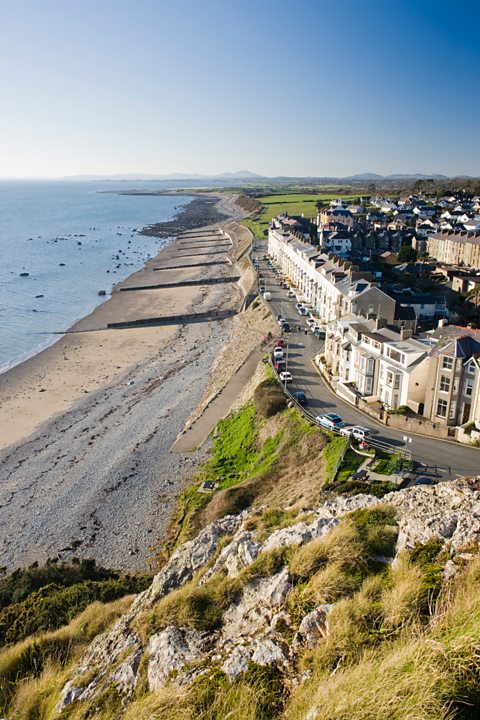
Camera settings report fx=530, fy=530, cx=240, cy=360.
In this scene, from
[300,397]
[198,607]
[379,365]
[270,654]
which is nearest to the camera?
[270,654]

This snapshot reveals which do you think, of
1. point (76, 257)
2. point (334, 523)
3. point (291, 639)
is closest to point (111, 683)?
point (291, 639)

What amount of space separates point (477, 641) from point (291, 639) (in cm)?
395

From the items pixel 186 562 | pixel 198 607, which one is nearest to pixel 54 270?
pixel 186 562

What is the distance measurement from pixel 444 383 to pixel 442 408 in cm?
130

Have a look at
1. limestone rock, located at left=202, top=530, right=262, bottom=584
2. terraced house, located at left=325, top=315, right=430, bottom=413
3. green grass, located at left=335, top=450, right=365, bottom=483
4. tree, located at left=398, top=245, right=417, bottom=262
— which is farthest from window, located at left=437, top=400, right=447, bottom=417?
tree, located at left=398, top=245, right=417, bottom=262

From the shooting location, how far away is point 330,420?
27.6m

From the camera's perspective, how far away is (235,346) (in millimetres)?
51375

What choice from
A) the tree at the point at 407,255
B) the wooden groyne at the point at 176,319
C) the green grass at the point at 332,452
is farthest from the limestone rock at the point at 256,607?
the tree at the point at 407,255

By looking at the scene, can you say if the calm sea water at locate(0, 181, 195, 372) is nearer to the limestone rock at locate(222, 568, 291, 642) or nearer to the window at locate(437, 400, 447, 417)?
the window at locate(437, 400, 447, 417)

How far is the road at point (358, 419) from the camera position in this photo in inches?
910

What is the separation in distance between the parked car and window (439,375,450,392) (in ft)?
17.7

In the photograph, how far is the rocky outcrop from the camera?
8953 millimetres

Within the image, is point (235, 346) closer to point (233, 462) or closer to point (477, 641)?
point (233, 462)

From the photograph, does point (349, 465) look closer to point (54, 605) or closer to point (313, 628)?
point (54, 605)
